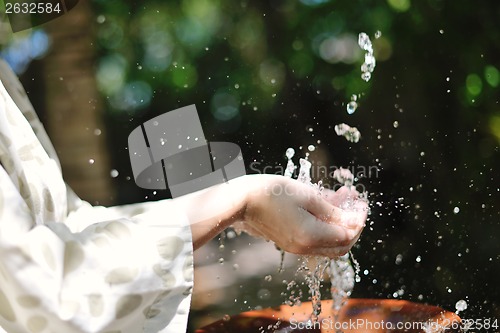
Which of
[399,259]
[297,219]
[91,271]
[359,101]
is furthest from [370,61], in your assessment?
[91,271]

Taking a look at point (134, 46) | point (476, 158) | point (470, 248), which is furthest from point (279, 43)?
point (470, 248)

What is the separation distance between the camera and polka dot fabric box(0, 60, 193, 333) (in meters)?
0.58

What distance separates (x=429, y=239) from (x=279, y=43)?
1.16 metres

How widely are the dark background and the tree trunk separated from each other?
38 mm

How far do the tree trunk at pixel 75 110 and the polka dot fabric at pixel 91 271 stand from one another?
1416mm

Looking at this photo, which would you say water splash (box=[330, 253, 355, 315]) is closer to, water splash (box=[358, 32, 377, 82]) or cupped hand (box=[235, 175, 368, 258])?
cupped hand (box=[235, 175, 368, 258])

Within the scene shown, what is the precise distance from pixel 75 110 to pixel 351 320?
1.38 m

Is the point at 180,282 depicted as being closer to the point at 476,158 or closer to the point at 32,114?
the point at 32,114

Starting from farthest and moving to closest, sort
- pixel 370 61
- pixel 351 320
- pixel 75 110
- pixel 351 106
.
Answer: pixel 370 61 → pixel 351 106 → pixel 75 110 → pixel 351 320

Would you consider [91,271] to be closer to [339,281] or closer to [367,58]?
[339,281]

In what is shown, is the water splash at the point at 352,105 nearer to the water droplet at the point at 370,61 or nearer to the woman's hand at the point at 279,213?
the water droplet at the point at 370,61

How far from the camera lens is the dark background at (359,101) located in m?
2.81

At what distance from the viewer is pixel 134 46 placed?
3406 mm

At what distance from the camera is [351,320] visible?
40.8 inches
